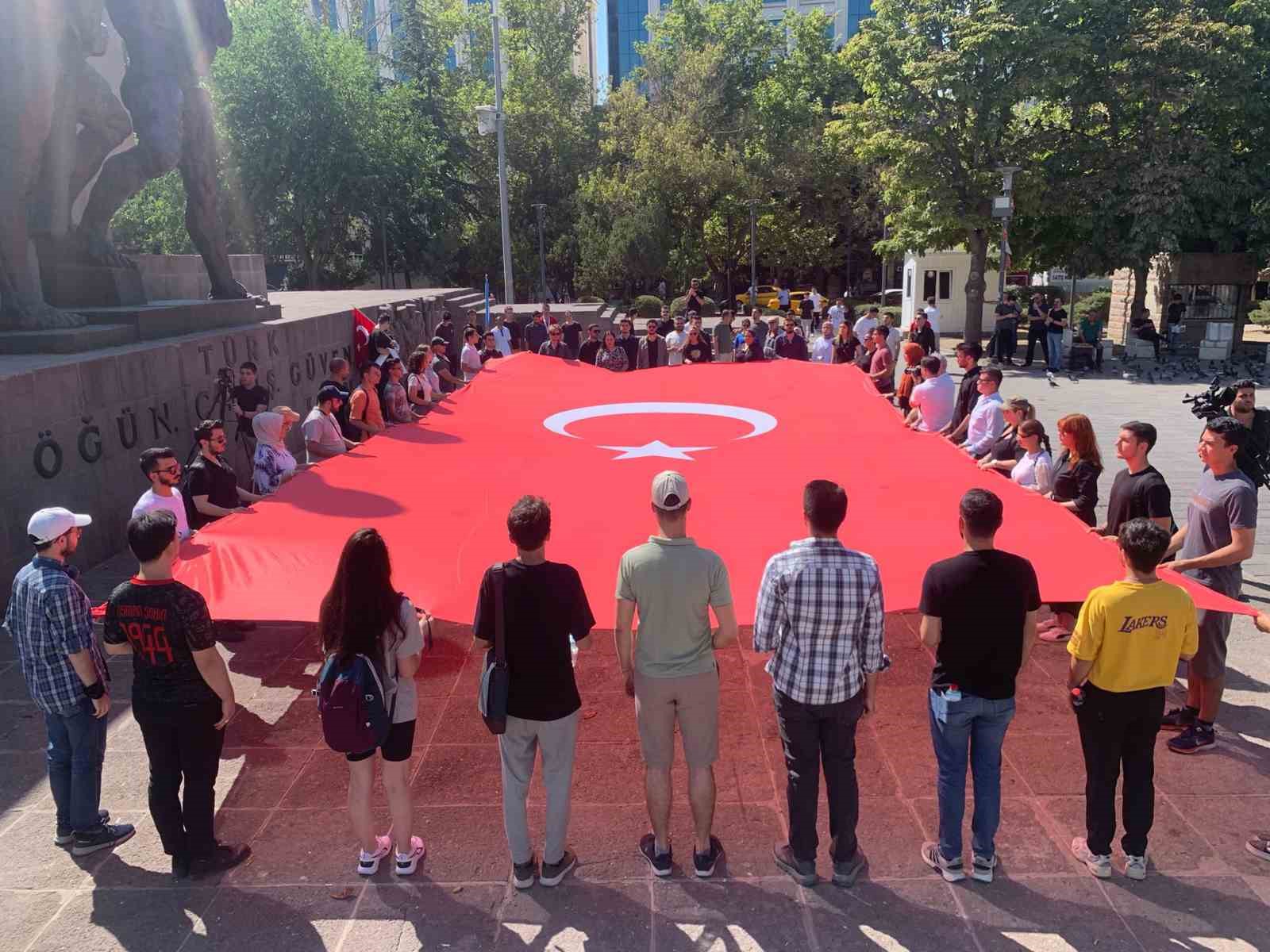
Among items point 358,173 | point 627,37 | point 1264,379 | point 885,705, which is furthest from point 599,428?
point 627,37

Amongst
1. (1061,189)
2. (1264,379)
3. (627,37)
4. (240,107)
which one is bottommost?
(1264,379)

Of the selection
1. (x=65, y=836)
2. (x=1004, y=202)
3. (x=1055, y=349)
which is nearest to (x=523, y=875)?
(x=65, y=836)

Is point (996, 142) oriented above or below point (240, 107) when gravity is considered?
below

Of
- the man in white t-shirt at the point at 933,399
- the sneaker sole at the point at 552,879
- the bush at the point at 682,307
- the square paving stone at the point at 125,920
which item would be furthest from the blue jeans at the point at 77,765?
the bush at the point at 682,307

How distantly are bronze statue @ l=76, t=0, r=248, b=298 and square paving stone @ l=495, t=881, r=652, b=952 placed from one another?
11519 millimetres

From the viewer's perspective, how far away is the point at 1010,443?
8.18 m

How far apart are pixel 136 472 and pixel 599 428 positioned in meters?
4.89

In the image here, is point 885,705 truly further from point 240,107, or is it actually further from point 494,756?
point 240,107

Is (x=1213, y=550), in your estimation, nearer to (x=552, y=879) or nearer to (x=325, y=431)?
(x=552, y=879)

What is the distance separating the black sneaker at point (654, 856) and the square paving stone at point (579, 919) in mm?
110

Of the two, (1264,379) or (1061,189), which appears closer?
(1264,379)

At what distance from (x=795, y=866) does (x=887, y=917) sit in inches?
18.1

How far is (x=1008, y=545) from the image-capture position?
556 cm

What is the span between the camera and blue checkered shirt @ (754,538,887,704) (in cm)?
413
